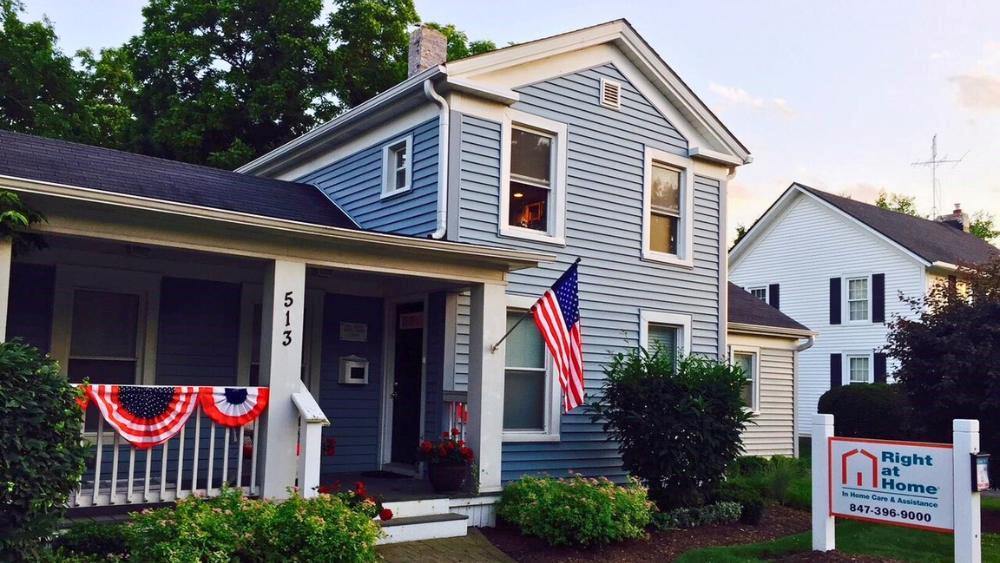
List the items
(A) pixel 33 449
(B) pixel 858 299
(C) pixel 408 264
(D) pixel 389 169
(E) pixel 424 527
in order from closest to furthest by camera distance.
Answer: (A) pixel 33 449
(E) pixel 424 527
(C) pixel 408 264
(D) pixel 389 169
(B) pixel 858 299

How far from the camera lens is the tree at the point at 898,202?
147ft

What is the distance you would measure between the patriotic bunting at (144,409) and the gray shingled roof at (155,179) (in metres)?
2.24

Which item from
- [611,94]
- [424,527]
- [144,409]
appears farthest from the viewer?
[611,94]

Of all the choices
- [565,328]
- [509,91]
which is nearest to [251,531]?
[565,328]

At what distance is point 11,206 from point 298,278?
2.41m

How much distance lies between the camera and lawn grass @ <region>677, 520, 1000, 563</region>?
8.64 metres

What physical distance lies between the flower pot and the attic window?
5563mm

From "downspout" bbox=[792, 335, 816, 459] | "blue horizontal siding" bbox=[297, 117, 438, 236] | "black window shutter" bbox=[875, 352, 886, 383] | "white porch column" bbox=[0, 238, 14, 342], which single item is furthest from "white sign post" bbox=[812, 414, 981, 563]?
"black window shutter" bbox=[875, 352, 886, 383]

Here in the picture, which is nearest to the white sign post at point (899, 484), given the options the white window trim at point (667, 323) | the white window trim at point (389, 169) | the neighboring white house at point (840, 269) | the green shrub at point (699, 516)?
the green shrub at point (699, 516)

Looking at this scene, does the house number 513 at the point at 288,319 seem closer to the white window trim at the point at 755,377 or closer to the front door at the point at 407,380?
the front door at the point at 407,380

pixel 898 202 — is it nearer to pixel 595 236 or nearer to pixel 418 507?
pixel 595 236

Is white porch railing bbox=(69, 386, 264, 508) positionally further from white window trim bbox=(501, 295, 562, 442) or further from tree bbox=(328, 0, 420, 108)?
tree bbox=(328, 0, 420, 108)

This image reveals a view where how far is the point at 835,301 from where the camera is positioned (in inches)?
969

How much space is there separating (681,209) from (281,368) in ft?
23.2
